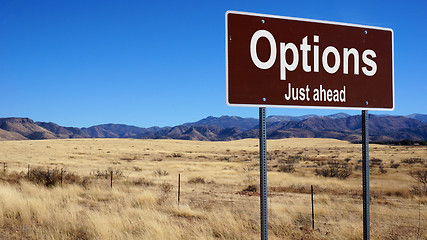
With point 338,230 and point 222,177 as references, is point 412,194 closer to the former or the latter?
A: point 338,230

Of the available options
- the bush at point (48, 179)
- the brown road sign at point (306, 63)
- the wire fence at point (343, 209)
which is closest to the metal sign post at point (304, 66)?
the brown road sign at point (306, 63)

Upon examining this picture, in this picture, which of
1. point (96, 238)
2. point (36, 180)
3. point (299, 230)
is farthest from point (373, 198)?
point (36, 180)

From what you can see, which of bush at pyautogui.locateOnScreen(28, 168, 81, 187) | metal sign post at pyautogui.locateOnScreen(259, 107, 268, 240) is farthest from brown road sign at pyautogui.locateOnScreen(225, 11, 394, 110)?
bush at pyautogui.locateOnScreen(28, 168, 81, 187)

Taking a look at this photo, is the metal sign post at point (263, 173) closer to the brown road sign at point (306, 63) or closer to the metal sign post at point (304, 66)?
the metal sign post at point (304, 66)

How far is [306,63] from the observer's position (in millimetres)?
3893

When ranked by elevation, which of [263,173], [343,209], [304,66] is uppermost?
[304,66]

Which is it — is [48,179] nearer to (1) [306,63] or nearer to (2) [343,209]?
(2) [343,209]

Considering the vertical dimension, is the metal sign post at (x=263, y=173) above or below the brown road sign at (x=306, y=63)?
below

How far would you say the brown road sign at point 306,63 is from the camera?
3574mm

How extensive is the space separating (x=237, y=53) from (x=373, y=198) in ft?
46.6

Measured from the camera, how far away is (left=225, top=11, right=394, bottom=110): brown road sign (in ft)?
11.7

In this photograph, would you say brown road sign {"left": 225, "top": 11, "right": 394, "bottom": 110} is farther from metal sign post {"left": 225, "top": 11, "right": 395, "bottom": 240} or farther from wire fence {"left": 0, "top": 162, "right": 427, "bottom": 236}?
wire fence {"left": 0, "top": 162, "right": 427, "bottom": 236}

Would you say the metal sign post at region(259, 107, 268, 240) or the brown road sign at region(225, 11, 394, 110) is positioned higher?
the brown road sign at region(225, 11, 394, 110)

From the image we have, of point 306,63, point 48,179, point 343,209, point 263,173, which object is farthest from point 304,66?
point 48,179
